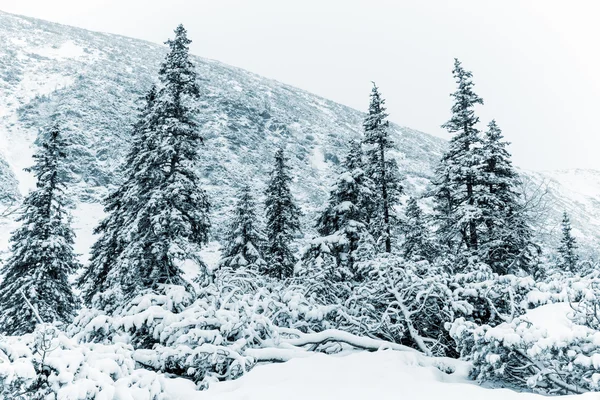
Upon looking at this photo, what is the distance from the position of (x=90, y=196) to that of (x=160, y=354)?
66.2 meters

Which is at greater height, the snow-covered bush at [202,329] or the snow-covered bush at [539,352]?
the snow-covered bush at [539,352]

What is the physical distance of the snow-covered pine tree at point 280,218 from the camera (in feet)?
76.7

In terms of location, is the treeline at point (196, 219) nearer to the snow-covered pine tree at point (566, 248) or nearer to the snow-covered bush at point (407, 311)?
the snow-covered bush at point (407, 311)

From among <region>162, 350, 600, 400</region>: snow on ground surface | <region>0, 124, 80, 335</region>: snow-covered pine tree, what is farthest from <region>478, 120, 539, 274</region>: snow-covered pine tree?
<region>0, 124, 80, 335</region>: snow-covered pine tree

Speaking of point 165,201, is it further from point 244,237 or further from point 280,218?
point 280,218

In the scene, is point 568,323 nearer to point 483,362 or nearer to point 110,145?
point 483,362

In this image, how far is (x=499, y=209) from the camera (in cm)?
1953

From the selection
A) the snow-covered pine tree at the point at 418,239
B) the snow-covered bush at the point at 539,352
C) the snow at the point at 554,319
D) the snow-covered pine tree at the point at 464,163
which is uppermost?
the snow-covered pine tree at the point at 464,163

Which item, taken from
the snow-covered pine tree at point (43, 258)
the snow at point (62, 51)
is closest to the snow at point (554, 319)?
the snow-covered pine tree at point (43, 258)

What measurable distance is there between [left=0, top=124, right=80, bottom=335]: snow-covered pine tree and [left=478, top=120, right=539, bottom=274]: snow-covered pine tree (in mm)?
17525

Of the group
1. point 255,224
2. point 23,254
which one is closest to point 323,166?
point 255,224

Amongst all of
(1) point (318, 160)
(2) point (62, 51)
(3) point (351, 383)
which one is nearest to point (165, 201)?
(3) point (351, 383)

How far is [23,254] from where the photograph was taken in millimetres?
16906

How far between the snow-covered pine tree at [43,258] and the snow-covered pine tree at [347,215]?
400 inches
